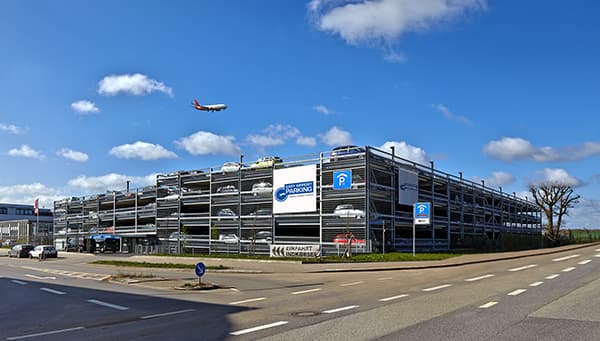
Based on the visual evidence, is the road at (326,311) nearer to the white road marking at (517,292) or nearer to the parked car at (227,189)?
the white road marking at (517,292)

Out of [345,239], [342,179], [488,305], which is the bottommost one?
[345,239]

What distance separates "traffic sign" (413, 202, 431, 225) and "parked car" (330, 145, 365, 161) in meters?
6.69

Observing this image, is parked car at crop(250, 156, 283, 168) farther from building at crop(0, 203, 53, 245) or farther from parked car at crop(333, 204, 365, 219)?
building at crop(0, 203, 53, 245)

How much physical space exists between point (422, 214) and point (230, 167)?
2136 cm

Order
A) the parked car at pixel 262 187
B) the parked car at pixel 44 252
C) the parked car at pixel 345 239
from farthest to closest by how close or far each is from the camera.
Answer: the parked car at pixel 44 252
the parked car at pixel 262 187
the parked car at pixel 345 239

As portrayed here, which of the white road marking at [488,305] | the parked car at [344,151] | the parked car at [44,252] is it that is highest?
the parked car at [344,151]

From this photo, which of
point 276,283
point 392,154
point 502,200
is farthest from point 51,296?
point 502,200

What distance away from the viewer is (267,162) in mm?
46750

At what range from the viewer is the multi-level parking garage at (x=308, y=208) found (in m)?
39.8

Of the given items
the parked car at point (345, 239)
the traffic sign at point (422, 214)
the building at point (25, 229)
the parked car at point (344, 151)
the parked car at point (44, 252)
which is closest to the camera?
the traffic sign at point (422, 214)

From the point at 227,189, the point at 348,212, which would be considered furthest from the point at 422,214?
the point at 227,189

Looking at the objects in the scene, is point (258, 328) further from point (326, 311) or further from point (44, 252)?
point (44, 252)

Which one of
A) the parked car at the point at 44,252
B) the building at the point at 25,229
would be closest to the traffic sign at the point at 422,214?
the parked car at the point at 44,252

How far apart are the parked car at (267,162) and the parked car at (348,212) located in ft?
25.5
